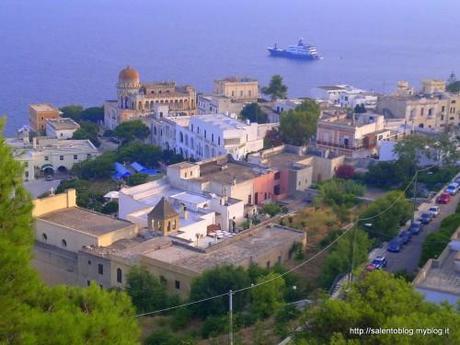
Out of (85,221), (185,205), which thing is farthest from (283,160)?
(85,221)

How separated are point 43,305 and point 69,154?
24.7m

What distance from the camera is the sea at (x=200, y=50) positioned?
61.8 metres

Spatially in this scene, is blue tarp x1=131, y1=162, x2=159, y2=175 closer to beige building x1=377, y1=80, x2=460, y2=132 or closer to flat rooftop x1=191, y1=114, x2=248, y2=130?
flat rooftop x1=191, y1=114, x2=248, y2=130

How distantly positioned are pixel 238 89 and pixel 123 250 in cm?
2574

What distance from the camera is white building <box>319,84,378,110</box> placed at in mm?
37062

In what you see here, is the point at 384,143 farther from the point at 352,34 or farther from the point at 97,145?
the point at 352,34

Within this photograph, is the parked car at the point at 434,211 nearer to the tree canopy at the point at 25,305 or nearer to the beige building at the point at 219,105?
the tree canopy at the point at 25,305

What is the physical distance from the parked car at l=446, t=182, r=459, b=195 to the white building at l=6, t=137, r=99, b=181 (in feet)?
54.3

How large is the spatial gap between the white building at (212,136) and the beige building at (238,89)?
31.3 ft

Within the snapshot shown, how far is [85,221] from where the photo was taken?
60.5 ft

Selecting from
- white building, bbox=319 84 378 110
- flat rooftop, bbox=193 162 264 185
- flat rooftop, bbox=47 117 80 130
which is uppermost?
white building, bbox=319 84 378 110

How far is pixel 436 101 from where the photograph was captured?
3278 cm

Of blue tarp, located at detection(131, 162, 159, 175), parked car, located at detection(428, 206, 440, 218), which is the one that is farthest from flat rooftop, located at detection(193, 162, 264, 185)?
parked car, located at detection(428, 206, 440, 218)

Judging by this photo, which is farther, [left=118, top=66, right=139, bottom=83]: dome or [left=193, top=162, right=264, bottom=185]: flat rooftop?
[left=118, top=66, right=139, bottom=83]: dome
